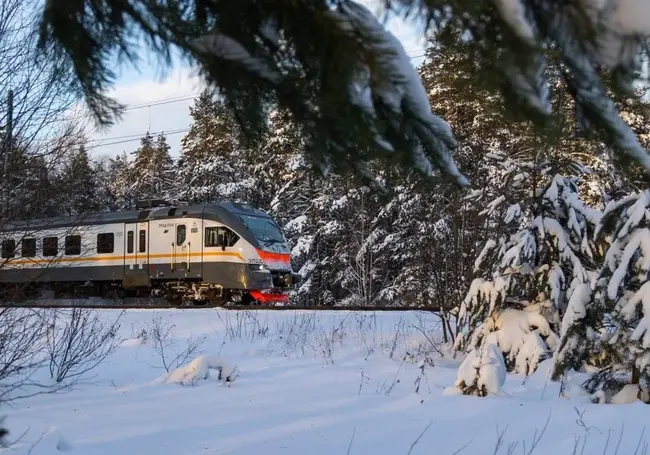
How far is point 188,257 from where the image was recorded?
18484 mm

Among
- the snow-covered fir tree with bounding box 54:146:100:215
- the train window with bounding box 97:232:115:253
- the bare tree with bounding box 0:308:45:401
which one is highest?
the snow-covered fir tree with bounding box 54:146:100:215

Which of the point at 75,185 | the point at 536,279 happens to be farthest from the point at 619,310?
the point at 75,185

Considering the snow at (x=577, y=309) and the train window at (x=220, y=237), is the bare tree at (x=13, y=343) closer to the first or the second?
the snow at (x=577, y=309)

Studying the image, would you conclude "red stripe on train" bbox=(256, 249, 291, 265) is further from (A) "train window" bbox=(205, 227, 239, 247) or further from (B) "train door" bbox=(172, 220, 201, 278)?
(B) "train door" bbox=(172, 220, 201, 278)

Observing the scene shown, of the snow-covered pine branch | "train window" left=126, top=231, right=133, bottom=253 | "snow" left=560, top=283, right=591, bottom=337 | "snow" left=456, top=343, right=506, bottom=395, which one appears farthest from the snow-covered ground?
"train window" left=126, top=231, right=133, bottom=253

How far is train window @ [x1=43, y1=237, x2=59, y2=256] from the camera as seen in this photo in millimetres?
6560

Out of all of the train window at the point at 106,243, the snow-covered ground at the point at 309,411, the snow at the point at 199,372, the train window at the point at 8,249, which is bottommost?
the snow-covered ground at the point at 309,411

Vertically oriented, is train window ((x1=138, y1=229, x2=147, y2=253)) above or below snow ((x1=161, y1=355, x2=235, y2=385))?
above

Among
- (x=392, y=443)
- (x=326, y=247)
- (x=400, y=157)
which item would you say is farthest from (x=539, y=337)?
(x=326, y=247)

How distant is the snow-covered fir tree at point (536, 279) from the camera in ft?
26.1

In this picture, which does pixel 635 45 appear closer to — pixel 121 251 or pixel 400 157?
pixel 400 157

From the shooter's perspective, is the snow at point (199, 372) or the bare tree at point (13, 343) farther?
the snow at point (199, 372)

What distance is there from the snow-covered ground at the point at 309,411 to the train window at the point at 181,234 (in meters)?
9.10

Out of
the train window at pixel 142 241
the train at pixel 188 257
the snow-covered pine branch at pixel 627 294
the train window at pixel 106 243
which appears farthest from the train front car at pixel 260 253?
the snow-covered pine branch at pixel 627 294
